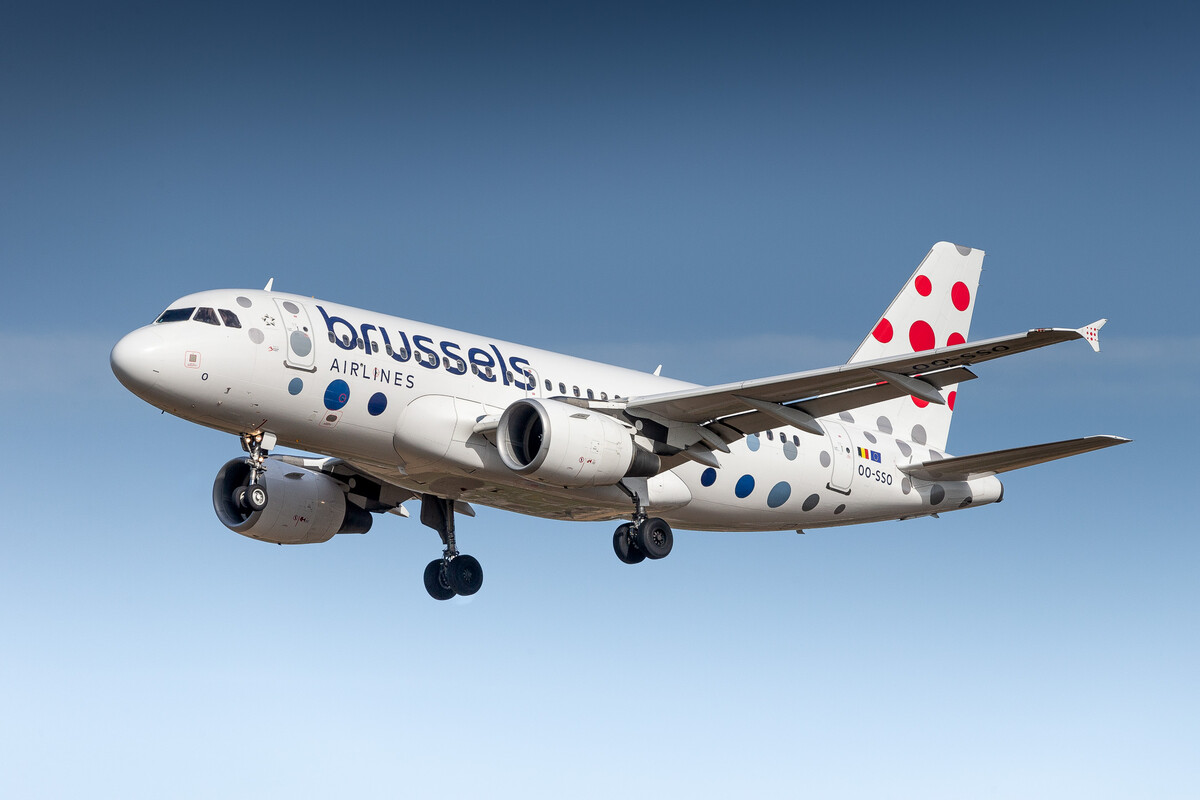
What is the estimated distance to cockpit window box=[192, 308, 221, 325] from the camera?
1118 inches

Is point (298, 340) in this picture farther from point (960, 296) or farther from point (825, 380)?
point (960, 296)

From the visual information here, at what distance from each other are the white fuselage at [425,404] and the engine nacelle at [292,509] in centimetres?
327

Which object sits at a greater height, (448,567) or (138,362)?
(138,362)

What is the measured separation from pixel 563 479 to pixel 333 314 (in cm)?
569

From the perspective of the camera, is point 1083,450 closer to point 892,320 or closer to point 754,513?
point 754,513

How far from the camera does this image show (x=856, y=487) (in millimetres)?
36375

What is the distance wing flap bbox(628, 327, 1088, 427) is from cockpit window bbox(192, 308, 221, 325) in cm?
863

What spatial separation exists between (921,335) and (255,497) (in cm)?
2040

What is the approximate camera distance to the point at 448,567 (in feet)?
118

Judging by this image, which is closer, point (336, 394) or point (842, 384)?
point (336, 394)

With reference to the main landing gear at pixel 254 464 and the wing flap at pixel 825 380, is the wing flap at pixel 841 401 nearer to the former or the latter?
the wing flap at pixel 825 380

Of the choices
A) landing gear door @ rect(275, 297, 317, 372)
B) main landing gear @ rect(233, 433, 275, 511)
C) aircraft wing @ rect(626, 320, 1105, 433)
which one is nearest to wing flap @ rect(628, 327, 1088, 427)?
aircraft wing @ rect(626, 320, 1105, 433)

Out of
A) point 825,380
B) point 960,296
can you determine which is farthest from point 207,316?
point 960,296

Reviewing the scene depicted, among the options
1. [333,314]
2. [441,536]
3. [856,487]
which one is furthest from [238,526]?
[856,487]
